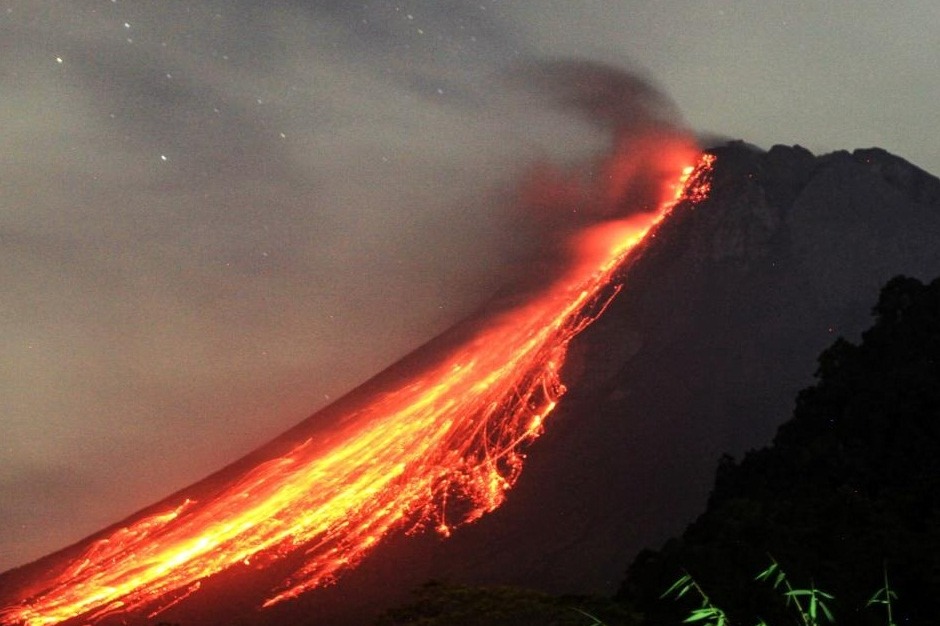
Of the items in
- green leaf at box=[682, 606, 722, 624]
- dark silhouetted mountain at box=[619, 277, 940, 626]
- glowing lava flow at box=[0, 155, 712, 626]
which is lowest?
dark silhouetted mountain at box=[619, 277, 940, 626]

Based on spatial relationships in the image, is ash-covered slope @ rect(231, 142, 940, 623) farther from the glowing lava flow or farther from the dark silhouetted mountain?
the dark silhouetted mountain

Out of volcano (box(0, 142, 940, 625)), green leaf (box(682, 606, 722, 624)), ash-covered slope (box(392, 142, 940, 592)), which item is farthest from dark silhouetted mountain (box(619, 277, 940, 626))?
volcano (box(0, 142, 940, 625))

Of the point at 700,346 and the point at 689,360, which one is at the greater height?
the point at 700,346

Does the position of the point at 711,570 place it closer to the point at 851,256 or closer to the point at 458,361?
the point at 458,361

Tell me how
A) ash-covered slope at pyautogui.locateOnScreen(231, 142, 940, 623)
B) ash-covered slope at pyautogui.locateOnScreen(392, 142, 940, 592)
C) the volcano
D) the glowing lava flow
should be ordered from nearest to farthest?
the volcano
ash-covered slope at pyautogui.locateOnScreen(231, 142, 940, 623)
the glowing lava flow
ash-covered slope at pyautogui.locateOnScreen(392, 142, 940, 592)

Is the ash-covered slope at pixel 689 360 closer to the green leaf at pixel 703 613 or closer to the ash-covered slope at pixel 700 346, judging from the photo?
the ash-covered slope at pixel 700 346

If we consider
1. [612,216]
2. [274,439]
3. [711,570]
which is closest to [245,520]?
[274,439]

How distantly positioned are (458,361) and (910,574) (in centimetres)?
4521

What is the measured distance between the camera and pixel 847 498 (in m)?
19.3

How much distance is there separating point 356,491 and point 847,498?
28647 millimetres

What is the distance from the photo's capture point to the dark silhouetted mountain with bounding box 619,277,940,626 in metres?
16.0

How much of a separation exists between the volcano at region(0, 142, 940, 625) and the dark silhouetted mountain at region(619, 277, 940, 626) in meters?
12.6

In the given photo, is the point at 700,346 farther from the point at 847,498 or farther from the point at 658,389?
the point at 847,498

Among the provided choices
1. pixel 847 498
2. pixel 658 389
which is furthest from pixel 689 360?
pixel 847 498
